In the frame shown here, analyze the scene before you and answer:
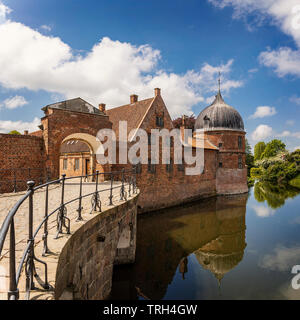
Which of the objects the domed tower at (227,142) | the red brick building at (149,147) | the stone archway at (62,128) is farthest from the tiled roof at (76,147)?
the domed tower at (227,142)

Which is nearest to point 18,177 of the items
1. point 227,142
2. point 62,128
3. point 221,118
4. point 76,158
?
point 62,128

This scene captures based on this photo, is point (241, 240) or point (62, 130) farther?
point (241, 240)

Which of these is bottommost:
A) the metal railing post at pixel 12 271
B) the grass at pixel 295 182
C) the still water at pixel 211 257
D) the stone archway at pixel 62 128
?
the still water at pixel 211 257

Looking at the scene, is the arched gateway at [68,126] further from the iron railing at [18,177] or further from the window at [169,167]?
the window at [169,167]

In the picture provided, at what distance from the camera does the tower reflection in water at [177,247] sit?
29.2 ft

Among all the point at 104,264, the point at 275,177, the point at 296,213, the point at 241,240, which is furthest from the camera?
the point at 275,177

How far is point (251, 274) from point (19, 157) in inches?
477

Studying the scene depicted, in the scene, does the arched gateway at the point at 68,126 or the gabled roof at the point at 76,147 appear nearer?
the arched gateway at the point at 68,126

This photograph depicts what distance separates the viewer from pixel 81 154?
24562mm

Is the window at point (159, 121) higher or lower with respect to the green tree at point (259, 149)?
lower

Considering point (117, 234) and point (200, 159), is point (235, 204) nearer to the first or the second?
point (200, 159)

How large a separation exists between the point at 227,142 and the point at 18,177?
24.0 m

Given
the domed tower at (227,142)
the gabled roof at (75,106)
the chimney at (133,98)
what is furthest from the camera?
the domed tower at (227,142)
